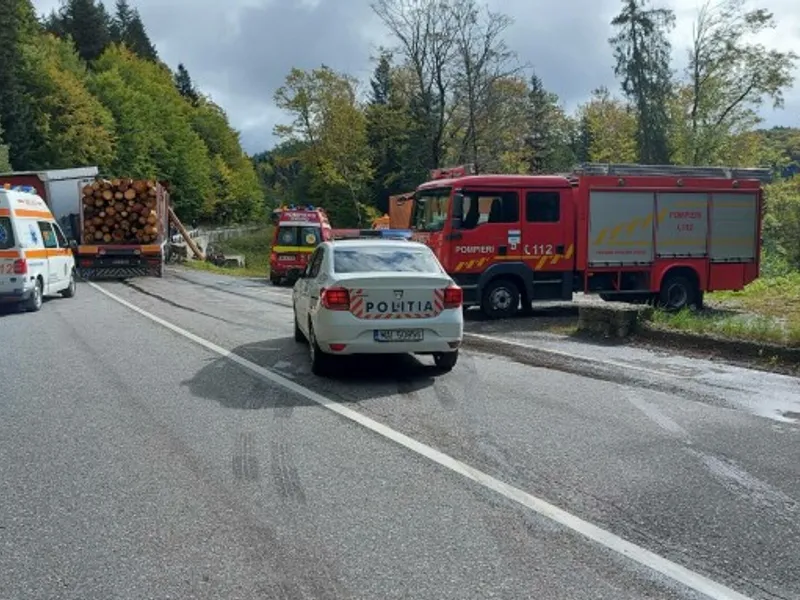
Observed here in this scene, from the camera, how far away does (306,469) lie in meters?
5.66

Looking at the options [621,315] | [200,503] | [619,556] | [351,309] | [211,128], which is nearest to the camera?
[619,556]

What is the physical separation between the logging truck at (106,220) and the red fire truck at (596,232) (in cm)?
1464

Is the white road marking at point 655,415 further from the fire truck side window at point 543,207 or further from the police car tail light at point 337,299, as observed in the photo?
the fire truck side window at point 543,207

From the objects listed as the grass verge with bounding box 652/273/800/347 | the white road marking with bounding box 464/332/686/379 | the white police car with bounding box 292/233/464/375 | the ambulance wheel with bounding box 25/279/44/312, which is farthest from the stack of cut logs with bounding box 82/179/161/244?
the white police car with bounding box 292/233/464/375

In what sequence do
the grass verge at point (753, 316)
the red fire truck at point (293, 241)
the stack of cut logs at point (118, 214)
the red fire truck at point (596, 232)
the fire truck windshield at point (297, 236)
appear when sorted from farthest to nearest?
1. the fire truck windshield at point (297, 236)
2. the red fire truck at point (293, 241)
3. the stack of cut logs at point (118, 214)
4. the red fire truck at point (596, 232)
5. the grass verge at point (753, 316)

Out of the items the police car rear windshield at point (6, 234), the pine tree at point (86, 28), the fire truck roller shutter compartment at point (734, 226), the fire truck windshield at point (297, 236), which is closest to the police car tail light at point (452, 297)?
the fire truck roller shutter compartment at point (734, 226)

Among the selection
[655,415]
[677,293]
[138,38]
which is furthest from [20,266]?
[138,38]

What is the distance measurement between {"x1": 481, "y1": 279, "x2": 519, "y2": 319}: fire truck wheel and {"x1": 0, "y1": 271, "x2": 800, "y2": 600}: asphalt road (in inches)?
215

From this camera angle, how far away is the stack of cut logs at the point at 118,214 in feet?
90.7

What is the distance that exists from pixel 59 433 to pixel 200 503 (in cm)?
238

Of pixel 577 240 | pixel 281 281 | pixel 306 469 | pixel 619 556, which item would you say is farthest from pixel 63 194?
pixel 619 556

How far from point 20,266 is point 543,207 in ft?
35.1

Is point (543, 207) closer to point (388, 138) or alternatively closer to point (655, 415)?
point (655, 415)

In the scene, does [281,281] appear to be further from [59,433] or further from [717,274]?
[59,433]
